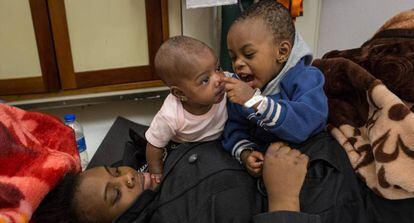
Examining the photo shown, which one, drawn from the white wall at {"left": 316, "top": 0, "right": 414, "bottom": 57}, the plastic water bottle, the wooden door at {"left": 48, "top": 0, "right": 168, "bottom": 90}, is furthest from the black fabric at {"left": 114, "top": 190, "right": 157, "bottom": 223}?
the white wall at {"left": 316, "top": 0, "right": 414, "bottom": 57}

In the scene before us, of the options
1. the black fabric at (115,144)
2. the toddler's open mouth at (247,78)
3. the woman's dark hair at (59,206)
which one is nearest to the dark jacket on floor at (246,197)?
the woman's dark hair at (59,206)

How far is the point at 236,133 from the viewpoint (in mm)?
1096

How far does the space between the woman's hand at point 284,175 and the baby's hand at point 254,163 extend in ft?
0.09

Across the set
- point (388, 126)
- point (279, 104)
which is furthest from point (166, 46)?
point (388, 126)

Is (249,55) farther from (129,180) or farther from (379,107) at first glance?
(129,180)

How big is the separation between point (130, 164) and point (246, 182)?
45cm

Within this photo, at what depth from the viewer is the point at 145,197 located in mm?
938

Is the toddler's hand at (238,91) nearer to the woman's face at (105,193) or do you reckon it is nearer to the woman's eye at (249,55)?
the woman's eye at (249,55)

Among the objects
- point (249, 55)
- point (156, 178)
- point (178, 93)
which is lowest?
point (156, 178)

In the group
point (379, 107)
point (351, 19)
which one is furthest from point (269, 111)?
point (351, 19)

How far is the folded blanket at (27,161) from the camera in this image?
779 mm

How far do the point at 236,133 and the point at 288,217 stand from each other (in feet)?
1.11

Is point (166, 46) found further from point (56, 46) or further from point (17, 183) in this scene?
point (56, 46)

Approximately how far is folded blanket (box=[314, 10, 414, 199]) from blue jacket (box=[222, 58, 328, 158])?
0.26ft
